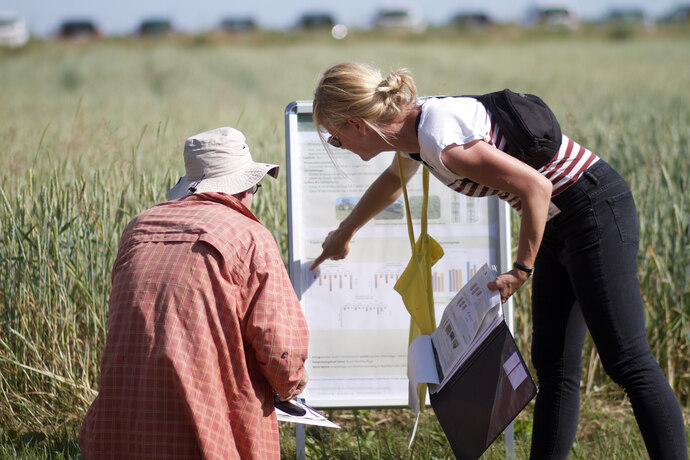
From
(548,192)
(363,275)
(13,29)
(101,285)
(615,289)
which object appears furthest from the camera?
(13,29)

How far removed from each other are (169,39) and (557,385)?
2992 centimetres

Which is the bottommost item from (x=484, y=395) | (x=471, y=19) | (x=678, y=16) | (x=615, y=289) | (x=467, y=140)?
(x=484, y=395)

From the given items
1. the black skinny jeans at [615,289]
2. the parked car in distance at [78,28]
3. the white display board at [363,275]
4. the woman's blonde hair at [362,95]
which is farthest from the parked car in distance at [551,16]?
the woman's blonde hair at [362,95]

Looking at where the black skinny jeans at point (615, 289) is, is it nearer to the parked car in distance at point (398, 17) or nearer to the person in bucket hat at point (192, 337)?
the person in bucket hat at point (192, 337)

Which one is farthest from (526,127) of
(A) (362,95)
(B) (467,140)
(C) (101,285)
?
(C) (101,285)

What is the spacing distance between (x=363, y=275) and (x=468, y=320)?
740mm

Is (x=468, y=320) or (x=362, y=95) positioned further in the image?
(x=468, y=320)

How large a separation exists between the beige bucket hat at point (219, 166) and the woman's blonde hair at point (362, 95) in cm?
24

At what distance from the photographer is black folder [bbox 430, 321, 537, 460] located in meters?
1.89

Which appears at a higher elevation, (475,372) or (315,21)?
(315,21)

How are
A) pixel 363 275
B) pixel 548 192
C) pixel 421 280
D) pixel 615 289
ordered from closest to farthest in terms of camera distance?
pixel 548 192 → pixel 615 289 → pixel 421 280 → pixel 363 275

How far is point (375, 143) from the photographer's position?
2.01 metres

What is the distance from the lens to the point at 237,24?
35906 millimetres

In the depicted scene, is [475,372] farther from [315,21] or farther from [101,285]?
[315,21]
